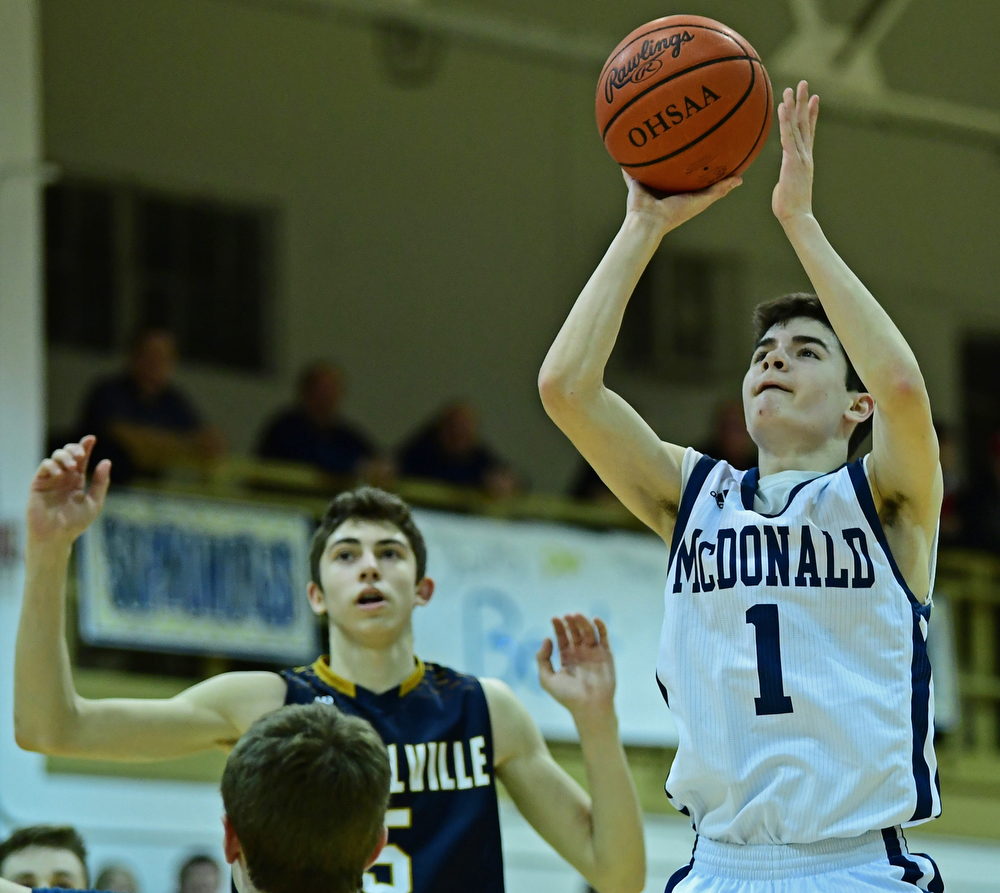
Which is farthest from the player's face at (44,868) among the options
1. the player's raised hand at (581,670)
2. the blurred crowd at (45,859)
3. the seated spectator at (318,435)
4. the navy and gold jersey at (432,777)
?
the seated spectator at (318,435)

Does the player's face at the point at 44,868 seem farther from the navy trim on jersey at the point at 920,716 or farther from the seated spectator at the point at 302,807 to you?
the navy trim on jersey at the point at 920,716

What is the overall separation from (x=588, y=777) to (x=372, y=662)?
692 mm

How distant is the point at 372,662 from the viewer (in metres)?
4.83

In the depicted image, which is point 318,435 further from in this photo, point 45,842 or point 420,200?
point 45,842

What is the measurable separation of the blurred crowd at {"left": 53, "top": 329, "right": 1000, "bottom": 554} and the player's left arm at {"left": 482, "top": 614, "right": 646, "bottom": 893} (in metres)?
5.76

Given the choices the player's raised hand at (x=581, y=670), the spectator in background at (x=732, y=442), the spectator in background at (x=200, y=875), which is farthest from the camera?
the spectator in background at (x=732, y=442)

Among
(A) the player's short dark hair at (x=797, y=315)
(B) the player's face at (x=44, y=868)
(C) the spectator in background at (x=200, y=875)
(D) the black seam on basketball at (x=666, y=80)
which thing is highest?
(D) the black seam on basketball at (x=666, y=80)

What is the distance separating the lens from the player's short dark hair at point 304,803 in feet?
8.98

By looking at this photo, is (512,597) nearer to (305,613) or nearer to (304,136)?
(305,613)

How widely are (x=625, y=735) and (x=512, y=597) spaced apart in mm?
1181

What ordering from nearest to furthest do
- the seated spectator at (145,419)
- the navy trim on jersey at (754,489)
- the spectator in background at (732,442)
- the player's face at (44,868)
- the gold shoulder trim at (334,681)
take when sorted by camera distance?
the navy trim on jersey at (754,489) → the gold shoulder trim at (334,681) → the player's face at (44,868) → the seated spectator at (145,419) → the spectator in background at (732,442)

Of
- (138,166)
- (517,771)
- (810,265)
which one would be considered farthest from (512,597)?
(810,265)

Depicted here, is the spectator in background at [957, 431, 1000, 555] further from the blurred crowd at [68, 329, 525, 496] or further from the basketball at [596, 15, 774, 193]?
the basketball at [596, 15, 774, 193]

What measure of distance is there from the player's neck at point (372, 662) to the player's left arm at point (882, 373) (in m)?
1.64
